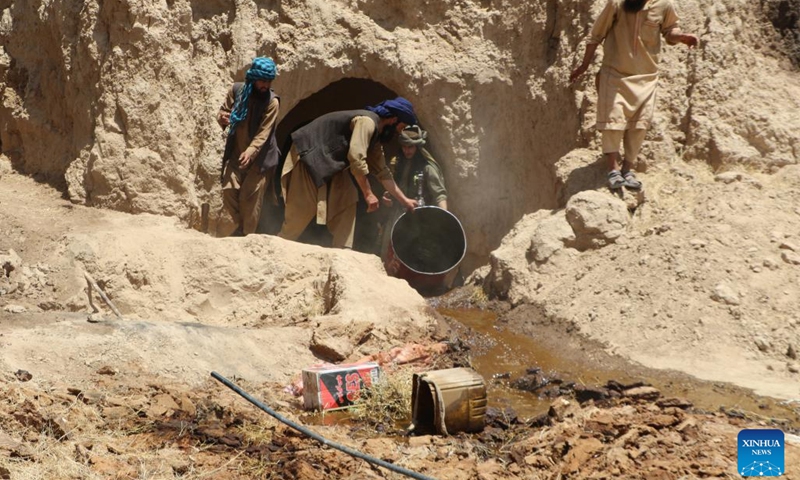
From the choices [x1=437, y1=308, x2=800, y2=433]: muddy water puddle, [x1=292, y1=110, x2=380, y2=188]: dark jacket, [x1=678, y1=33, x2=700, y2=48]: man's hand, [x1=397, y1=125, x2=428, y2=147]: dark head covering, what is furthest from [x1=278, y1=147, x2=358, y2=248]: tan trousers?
[x1=678, y1=33, x2=700, y2=48]: man's hand

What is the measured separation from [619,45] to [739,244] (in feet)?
5.69

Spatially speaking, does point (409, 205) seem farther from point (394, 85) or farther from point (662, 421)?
point (662, 421)

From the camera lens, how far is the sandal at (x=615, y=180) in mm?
6867

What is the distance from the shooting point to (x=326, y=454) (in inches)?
152

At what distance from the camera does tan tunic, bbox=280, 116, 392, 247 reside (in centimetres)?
710

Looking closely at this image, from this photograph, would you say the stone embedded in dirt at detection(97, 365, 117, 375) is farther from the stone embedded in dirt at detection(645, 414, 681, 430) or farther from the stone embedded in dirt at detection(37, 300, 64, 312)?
the stone embedded in dirt at detection(645, 414, 681, 430)

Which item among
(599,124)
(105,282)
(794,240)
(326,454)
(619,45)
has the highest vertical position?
(619,45)

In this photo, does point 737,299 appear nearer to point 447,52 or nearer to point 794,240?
point 794,240

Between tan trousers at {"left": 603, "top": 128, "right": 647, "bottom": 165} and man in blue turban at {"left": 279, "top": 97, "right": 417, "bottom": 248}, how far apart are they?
147cm

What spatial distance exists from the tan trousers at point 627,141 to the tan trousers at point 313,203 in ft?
6.60

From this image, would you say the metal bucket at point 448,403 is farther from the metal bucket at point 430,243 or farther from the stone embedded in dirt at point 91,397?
the metal bucket at point 430,243

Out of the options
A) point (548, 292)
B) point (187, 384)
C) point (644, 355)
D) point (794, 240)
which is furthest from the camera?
point (548, 292)

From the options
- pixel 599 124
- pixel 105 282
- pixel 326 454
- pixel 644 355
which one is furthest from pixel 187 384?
pixel 599 124

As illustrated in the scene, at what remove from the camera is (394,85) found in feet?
27.3
